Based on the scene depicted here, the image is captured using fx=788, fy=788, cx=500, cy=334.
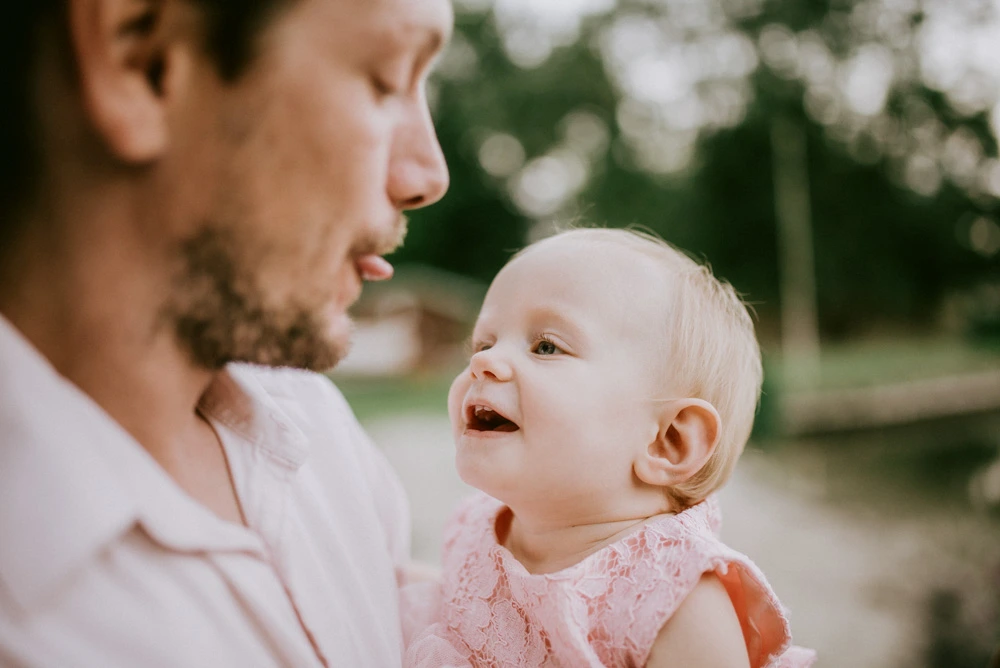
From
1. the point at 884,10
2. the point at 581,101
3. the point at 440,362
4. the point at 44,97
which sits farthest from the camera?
the point at 581,101

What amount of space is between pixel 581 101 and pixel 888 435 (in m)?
18.6

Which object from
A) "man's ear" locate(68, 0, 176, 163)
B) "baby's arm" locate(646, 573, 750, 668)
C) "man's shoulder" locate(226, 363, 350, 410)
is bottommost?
"baby's arm" locate(646, 573, 750, 668)

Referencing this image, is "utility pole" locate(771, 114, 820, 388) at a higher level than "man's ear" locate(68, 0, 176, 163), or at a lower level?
lower

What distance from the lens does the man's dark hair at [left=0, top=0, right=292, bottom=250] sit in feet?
3.54

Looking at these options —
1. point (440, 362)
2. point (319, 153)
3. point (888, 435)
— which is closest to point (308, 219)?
point (319, 153)

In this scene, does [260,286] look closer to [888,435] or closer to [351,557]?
[351,557]

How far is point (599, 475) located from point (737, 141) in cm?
2530

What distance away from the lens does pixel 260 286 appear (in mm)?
1152

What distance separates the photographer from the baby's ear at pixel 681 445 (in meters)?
1.46

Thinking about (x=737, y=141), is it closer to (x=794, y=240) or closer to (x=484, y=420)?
(x=794, y=240)

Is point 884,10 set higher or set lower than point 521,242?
higher

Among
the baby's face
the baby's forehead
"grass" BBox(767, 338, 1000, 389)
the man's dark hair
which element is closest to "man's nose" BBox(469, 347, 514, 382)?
the baby's face

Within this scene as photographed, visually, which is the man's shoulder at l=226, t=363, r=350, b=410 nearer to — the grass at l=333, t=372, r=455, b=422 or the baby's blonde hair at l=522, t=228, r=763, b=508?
the baby's blonde hair at l=522, t=228, r=763, b=508

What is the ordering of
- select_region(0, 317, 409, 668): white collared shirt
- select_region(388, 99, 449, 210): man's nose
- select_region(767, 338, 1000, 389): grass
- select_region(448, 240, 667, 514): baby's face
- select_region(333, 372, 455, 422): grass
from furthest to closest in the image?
select_region(767, 338, 1000, 389): grass
select_region(333, 372, 455, 422): grass
select_region(448, 240, 667, 514): baby's face
select_region(388, 99, 449, 210): man's nose
select_region(0, 317, 409, 668): white collared shirt
